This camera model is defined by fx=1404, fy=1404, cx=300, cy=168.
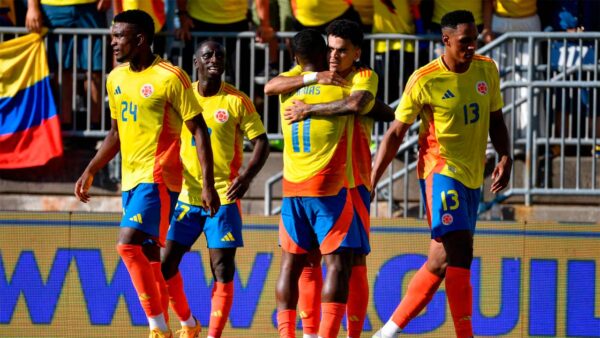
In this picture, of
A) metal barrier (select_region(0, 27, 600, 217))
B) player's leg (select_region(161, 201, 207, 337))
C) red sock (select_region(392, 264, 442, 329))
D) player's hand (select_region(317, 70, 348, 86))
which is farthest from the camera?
metal barrier (select_region(0, 27, 600, 217))

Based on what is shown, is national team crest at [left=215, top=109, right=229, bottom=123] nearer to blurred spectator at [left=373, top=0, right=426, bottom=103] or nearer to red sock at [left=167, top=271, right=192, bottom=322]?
red sock at [left=167, top=271, right=192, bottom=322]

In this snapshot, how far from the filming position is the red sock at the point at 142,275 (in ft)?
33.0

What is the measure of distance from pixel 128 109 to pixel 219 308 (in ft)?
5.66

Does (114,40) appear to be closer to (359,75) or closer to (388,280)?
(359,75)

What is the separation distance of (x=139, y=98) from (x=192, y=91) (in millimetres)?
389

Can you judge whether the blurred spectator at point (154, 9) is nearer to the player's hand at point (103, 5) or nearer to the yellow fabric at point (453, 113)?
the player's hand at point (103, 5)

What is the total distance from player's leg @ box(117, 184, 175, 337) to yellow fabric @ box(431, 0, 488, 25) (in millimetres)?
4815

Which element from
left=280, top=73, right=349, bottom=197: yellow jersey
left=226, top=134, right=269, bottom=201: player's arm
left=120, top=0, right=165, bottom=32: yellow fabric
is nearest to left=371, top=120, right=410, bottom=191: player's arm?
left=280, top=73, right=349, bottom=197: yellow jersey

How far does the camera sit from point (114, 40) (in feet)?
33.3

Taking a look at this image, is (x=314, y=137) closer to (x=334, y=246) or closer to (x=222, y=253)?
(x=334, y=246)

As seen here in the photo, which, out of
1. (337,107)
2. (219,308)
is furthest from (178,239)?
(337,107)

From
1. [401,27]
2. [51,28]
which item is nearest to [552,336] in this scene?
[401,27]

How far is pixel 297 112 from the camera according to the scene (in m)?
9.91

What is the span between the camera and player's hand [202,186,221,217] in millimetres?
9922
